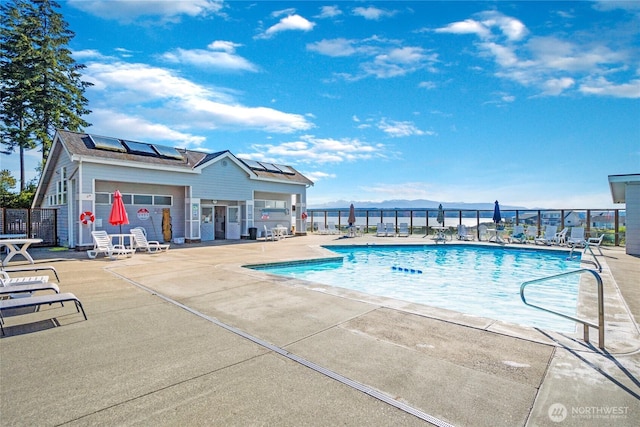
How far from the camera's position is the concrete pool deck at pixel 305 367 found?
2410 mm

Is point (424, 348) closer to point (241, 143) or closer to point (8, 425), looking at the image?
point (8, 425)

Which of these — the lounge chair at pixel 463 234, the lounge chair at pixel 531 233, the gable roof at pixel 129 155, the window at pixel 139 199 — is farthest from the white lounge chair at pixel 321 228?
the lounge chair at pixel 531 233

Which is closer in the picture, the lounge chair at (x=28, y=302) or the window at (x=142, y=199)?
the lounge chair at (x=28, y=302)

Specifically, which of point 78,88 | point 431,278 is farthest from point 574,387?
point 78,88

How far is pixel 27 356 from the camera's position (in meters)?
3.43

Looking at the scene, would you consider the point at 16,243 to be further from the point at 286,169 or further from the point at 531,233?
the point at 531,233

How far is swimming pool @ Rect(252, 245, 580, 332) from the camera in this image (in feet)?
22.6

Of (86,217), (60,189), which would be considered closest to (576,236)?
(86,217)

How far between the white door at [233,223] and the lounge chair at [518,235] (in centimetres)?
1449

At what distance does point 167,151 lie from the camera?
1636cm

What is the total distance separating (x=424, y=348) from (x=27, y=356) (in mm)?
4134
